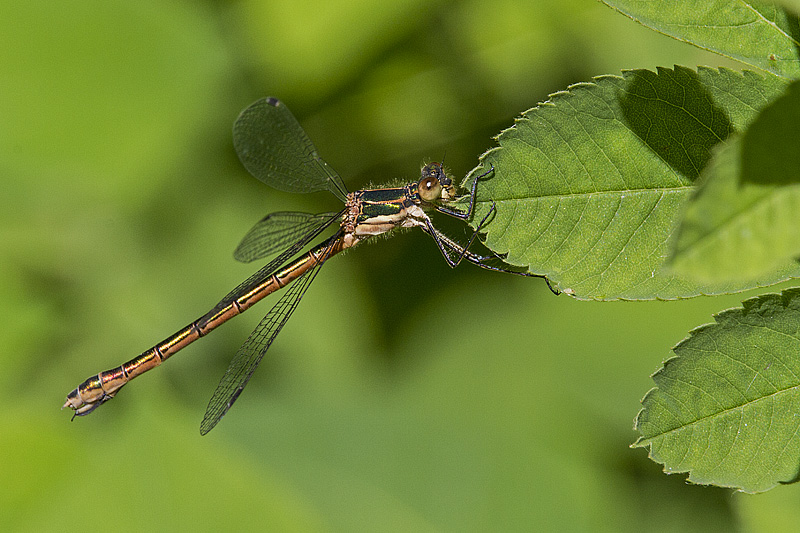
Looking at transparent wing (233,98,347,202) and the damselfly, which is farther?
transparent wing (233,98,347,202)

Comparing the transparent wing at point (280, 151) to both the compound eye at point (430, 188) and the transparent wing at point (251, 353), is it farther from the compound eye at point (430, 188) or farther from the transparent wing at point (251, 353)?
the compound eye at point (430, 188)

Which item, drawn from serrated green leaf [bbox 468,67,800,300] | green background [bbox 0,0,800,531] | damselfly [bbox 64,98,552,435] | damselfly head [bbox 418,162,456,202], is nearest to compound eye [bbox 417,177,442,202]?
damselfly head [bbox 418,162,456,202]

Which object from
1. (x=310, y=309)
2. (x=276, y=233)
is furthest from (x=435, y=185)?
(x=310, y=309)

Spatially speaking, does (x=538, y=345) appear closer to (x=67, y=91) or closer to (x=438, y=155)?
(x=438, y=155)

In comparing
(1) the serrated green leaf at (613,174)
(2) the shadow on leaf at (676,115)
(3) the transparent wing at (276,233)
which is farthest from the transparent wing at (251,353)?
(2) the shadow on leaf at (676,115)

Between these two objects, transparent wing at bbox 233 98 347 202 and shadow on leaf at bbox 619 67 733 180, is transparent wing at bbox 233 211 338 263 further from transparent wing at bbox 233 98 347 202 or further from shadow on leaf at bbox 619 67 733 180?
shadow on leaf at bbox 619 67 733 180

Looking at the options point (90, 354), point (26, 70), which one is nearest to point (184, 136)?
point (26, 70)
